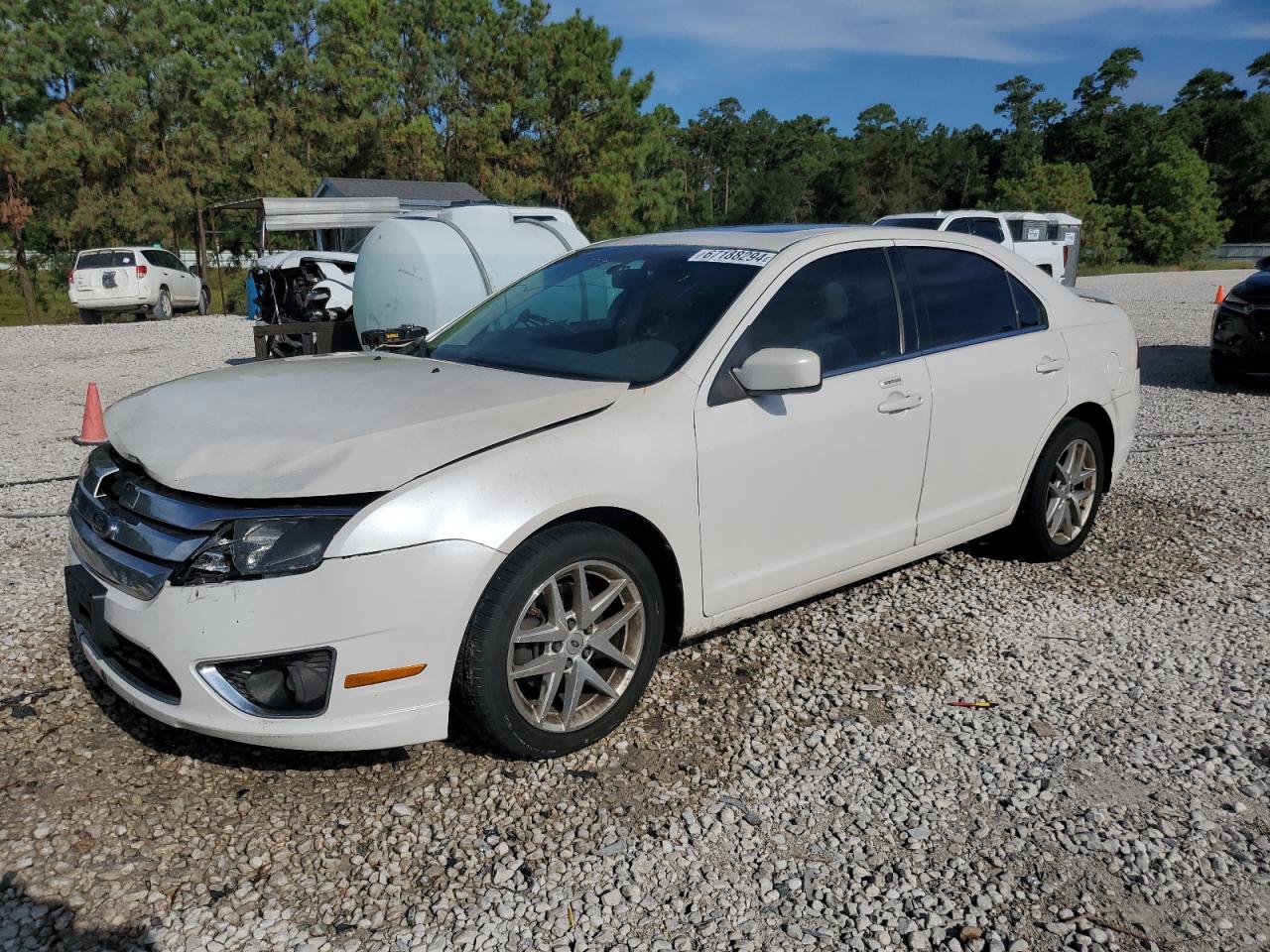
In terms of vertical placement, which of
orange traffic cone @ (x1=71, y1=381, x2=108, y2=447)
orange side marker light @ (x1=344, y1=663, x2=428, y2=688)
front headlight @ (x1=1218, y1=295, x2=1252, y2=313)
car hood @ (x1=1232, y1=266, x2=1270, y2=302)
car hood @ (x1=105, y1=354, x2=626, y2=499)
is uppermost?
car hood @ (x1=105, y1=354, x2=626, y2=499)

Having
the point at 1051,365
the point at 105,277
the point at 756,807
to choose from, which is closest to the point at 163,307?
the point at 105,277

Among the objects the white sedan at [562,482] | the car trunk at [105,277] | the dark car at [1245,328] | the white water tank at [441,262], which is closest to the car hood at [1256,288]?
the dark car at [1245,328]

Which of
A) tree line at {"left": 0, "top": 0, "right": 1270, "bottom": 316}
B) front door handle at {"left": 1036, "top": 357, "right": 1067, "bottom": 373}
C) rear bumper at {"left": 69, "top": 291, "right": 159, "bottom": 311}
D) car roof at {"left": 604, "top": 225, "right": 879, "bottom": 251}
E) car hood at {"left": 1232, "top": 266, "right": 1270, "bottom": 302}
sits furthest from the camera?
tree line at {"left": 0, "top": 0, "right": 1270, "bottom": 316}

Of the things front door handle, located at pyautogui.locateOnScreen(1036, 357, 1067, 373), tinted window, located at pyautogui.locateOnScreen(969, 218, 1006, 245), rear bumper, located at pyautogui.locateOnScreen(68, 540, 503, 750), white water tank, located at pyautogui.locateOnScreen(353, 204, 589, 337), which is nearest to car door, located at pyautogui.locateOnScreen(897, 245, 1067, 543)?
front door handle, located at pyautogui.locateOnScreen(1036, 357, 1067, 373)

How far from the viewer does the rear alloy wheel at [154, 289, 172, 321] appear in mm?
22219

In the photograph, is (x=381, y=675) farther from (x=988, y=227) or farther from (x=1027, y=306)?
(x=988, y=227)

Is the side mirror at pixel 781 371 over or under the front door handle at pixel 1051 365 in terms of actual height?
over

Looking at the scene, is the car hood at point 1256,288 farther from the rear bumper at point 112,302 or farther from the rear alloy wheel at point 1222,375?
the rear bumper at point 112,302

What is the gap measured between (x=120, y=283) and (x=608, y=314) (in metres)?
21.2

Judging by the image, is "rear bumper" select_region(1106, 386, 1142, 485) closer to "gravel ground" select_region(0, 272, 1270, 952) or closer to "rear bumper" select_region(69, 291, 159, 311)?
"gravel ground" select_region(0, 272, 1270, 952)

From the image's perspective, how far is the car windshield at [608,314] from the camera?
3592 mm

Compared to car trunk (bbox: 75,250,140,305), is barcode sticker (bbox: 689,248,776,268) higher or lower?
higher

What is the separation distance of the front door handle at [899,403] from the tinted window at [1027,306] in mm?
1052

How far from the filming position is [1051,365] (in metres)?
4.68
